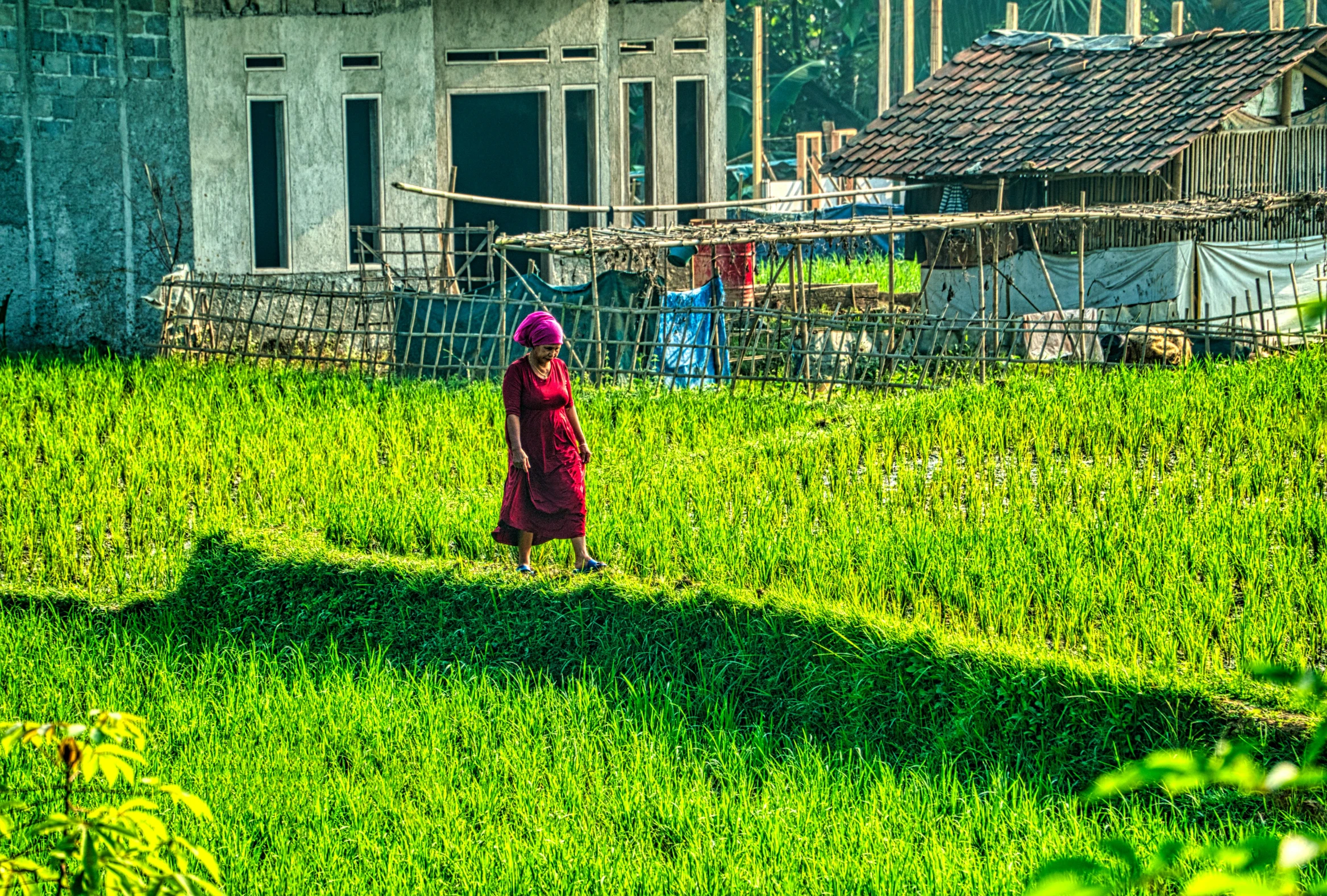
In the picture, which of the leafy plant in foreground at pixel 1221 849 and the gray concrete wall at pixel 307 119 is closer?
the leafy plant in foreground at pixel 1221 849

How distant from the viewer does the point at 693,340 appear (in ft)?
40.8

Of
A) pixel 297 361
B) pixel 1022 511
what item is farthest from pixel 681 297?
pixel 1022 511

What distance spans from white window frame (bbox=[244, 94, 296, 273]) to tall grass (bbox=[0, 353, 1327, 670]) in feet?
8.36

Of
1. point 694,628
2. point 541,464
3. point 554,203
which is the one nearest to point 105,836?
point 694,628

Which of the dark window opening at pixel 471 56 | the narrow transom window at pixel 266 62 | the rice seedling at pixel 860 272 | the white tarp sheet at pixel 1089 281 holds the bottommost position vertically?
the white tarp sheet at pixel 1089 281

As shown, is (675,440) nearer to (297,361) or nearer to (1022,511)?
(1022,511)

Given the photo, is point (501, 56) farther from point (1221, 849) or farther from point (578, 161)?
point (1221, 849)

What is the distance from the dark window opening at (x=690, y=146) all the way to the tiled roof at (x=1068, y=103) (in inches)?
77.5

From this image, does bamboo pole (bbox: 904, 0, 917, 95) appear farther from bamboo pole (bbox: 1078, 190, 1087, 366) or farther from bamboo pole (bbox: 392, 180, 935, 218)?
bamboo pole (bbox: 1078, 190, 1087, 366)

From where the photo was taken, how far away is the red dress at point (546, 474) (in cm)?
721

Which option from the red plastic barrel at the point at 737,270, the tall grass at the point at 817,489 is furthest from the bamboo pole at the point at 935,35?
the tall grass at the point at 817,489

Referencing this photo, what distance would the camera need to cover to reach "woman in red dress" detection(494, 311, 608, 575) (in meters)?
7.16

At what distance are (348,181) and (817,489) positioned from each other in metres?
7.82

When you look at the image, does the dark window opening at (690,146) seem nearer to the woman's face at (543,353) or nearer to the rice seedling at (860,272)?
the rice seedling at (860,272)
